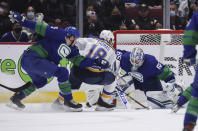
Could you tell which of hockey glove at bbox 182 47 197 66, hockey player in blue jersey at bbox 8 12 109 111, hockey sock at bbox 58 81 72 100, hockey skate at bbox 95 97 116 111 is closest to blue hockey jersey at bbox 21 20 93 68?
hockey player in blue jersey at bbox 8 12 109 111

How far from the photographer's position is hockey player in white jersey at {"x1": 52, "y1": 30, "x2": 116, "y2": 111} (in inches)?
197

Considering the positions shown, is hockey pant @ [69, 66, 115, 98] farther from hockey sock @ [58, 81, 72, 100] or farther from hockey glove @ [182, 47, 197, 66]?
hockey glove @ [182, 47, 197, 66]

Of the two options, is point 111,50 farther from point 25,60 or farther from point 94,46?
point 25,60

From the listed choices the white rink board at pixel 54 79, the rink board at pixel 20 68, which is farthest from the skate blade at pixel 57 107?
the white rink board at pixel 54 79

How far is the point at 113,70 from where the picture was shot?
5133mm

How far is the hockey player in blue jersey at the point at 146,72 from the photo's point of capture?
521 cm

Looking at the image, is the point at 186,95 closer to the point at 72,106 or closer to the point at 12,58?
the point at 72,106

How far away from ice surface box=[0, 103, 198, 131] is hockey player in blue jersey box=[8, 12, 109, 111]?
10.3 inches

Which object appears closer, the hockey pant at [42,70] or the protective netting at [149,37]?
the hockey pant at [42,70]

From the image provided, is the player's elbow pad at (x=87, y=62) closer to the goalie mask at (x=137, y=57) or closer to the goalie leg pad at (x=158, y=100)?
the goalie mask at (x=137, y=57)

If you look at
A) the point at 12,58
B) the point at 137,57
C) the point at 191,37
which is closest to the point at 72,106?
the point at 137,57

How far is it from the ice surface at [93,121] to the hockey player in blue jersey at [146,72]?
495 mm

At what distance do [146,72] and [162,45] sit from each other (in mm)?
A: 732

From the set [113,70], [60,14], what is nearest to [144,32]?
[113,70]
